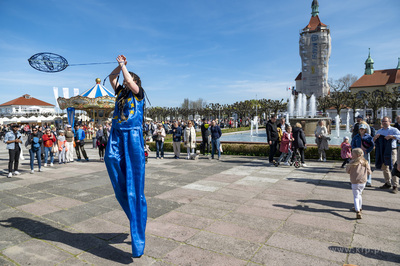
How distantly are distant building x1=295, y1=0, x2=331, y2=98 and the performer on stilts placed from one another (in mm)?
59591

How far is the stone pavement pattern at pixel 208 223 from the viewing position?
3.23 metres

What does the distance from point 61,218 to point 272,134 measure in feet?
24.4

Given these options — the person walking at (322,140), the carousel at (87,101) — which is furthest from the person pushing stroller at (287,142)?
the carousel at (87,101)

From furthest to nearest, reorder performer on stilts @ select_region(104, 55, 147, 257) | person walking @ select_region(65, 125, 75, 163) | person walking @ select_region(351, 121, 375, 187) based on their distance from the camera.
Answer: person walking @ select_region(65, 125, 75, 163) < person walking @ select_region(351, 121, 375, 187) < performer on stilts @ select_region(104, 55, 147, 257)

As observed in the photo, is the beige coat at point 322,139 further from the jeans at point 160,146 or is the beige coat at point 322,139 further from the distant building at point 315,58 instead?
the distant building at point 315,58

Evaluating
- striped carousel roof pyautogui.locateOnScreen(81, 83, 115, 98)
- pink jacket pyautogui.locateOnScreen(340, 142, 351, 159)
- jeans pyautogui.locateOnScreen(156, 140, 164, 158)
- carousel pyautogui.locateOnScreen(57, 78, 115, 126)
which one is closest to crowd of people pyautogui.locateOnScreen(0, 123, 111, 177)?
jeans pyautogui.locateOnScreen(156, 140, 164, 158)

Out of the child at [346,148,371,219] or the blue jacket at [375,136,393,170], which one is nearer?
the child at [346,148,371,219]

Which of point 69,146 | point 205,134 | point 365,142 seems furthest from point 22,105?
point 365,142

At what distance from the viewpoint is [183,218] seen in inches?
178

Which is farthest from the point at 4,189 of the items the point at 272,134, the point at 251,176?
the point at 272,134

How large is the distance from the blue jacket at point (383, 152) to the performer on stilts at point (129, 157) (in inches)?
232

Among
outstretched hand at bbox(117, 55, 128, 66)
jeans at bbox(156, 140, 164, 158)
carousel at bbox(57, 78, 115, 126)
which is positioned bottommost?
jeans at bbox(156, 140, 164, 158)

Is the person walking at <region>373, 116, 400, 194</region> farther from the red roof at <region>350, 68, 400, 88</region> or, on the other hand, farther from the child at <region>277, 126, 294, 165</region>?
the red roof at <region>350, 68, 400, 88</region>

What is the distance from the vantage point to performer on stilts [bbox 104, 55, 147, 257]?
3148 millimetres
